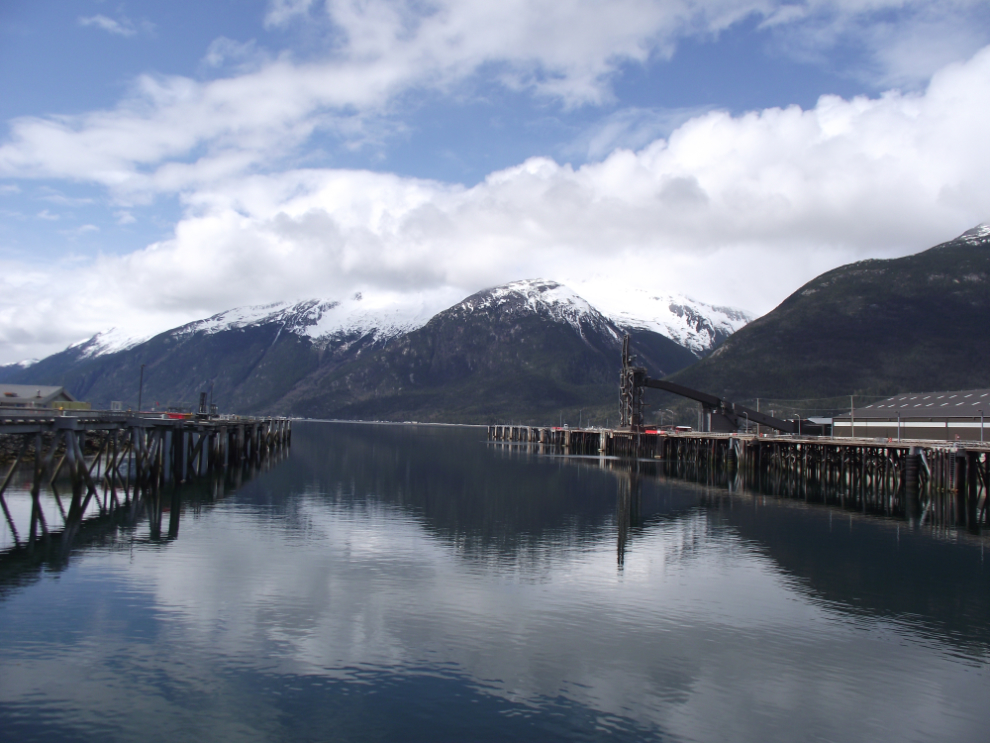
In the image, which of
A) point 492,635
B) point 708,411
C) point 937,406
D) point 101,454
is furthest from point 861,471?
point 101,454

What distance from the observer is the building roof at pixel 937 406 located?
82.6 m

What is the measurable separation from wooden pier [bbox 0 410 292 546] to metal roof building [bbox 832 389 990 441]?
2632 inches

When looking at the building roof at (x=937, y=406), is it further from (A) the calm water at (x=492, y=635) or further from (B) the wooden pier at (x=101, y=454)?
(B) the wooden pier at (x=101, y=454)

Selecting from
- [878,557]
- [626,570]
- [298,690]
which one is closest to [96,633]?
[298,690]

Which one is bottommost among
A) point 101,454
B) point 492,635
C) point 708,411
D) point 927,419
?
point 492,635

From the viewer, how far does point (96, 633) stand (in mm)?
22984

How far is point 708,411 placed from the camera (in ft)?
415

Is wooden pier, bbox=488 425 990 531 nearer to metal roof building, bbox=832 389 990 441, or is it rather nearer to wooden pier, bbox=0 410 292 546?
metal roof building, bbox=832 389 990 441

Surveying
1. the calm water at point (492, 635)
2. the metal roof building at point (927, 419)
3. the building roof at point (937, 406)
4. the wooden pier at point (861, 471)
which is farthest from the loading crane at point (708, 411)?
the calm water at point (492, 635)

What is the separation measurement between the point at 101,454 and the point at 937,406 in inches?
3563

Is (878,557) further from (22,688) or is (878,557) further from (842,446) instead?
(842,446)

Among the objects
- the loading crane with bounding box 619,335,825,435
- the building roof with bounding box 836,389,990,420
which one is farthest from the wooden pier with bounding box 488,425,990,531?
the loading crane with bounding box 619,335,825,435

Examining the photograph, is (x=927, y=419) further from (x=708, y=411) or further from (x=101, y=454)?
(x=101, y=454)

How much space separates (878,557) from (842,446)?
4576 centimetres
